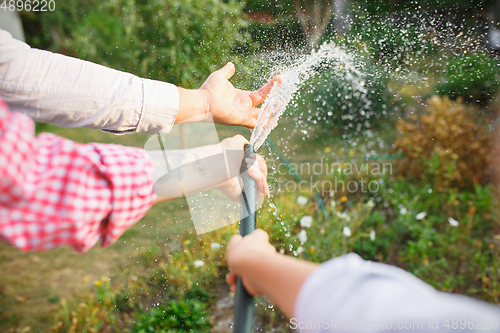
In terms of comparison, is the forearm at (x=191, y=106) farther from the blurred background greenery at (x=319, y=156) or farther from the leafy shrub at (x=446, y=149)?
the leafy shrub at (x=446, y=149)

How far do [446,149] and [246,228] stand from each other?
216 centimetres

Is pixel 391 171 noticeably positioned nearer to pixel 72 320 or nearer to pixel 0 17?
pixel 72 320

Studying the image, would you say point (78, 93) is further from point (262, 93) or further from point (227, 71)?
point (262, 93)

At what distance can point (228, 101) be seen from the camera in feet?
3.71

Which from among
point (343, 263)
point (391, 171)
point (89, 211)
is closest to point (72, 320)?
point (89, 211)

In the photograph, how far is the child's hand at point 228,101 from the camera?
109cm

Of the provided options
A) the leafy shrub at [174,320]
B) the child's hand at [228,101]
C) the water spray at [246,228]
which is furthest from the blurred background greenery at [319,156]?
the water spray at [246,228]

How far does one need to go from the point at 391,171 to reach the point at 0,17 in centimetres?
495

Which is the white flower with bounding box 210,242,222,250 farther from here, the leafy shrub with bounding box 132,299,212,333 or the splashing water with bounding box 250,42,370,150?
the splashing water with bounding box 250,42,370,150

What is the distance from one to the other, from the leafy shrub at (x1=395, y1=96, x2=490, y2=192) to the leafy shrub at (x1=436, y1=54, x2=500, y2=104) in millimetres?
601

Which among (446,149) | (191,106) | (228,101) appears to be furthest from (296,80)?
(446,149)

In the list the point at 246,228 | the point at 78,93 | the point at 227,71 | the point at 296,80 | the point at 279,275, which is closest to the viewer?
the point at 279,275

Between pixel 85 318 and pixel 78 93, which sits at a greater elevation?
pixel 78 93

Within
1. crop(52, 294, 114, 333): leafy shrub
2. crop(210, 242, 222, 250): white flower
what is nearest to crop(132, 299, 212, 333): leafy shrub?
crop(52, 294, 114, 333): leafy shrub
